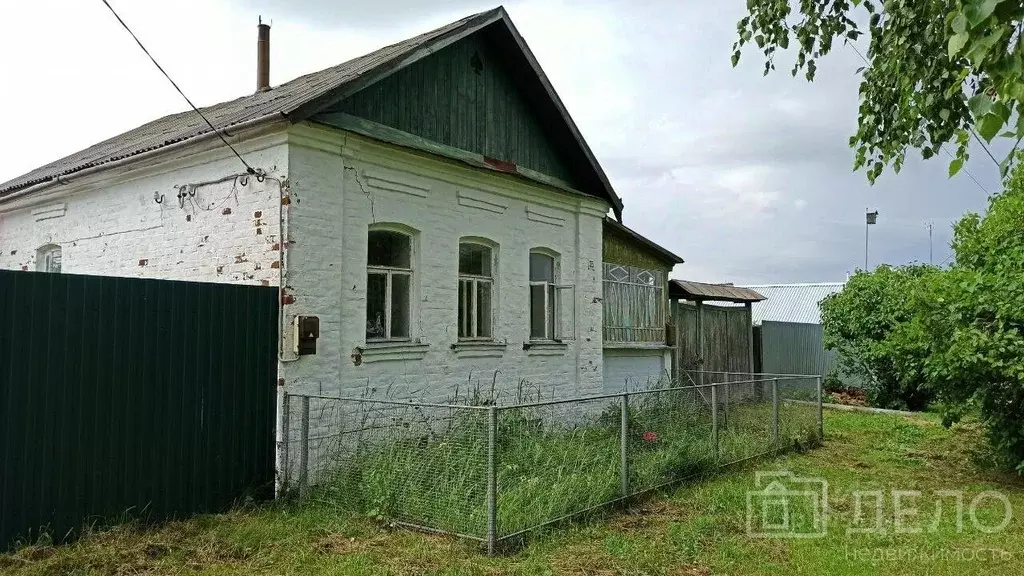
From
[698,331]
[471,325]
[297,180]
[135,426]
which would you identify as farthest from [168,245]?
[698,331]

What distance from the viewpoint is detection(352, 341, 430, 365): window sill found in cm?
762

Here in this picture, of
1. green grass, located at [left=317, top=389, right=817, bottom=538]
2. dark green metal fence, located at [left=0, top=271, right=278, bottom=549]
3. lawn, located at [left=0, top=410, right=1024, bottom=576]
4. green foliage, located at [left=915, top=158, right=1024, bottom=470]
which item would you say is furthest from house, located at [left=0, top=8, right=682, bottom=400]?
green foliage, located at [left=915, top=158, right=1024, bottom=470]

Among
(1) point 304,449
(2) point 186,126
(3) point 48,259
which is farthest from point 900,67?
(3) point 48,259

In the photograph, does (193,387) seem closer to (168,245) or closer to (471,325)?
(168,245)

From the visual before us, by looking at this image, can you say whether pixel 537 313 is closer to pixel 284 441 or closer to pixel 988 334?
pixel 284 441

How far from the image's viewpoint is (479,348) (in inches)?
362

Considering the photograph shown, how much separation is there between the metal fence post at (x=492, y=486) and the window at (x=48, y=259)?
7.62m

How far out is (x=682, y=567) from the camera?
525 cm

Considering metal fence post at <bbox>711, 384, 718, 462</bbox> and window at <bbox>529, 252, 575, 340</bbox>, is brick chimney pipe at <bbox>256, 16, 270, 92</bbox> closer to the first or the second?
window at <bbox>529, 252, 575, 340</bbox>

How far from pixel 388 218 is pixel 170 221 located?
237 cm

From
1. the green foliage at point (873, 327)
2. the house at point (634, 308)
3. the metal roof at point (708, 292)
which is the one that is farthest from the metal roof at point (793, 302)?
the house at point (634, 308)

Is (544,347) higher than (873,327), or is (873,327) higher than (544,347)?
(873,327)

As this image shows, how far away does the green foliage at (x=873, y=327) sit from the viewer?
15258 mm

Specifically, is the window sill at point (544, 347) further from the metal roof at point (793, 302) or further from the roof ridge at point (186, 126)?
the metal roof at point (793, 302)
